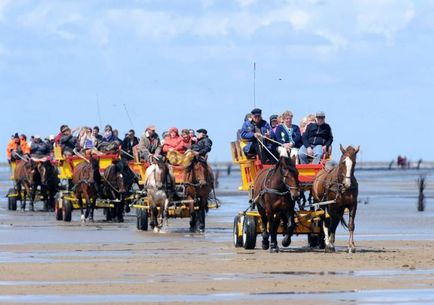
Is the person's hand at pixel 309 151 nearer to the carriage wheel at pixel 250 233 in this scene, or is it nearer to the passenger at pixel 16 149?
the carriage wheel at pixel 250 233

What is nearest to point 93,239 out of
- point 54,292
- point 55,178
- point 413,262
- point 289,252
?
point 289,252

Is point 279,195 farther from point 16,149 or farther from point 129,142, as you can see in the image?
point 16,149

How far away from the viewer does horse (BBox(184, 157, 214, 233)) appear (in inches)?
1283

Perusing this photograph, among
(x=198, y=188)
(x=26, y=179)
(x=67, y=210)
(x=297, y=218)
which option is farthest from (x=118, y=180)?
(x=297, y=218)

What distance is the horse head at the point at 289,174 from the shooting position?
25.2 meters

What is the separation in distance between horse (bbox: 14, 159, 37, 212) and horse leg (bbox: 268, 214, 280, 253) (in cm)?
2167

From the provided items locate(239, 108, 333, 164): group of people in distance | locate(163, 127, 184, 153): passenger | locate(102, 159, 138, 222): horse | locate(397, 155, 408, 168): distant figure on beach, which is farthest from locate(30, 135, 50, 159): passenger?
locate(397, 155, 408, 168): distant figure on beach

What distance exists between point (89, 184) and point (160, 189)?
18.7 feet

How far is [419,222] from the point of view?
3794 cm

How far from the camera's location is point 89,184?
3794 cm

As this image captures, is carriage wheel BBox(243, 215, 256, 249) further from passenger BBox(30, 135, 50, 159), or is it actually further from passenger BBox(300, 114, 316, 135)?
passenger BBox(30, 135, 50, 159)

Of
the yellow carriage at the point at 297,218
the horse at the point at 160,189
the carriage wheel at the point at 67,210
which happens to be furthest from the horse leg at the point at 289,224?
the carriage wheel at the point at 67,210

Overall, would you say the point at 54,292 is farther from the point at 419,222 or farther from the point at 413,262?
the point at 419,222

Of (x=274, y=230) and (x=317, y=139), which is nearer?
(x=274, y=230)
